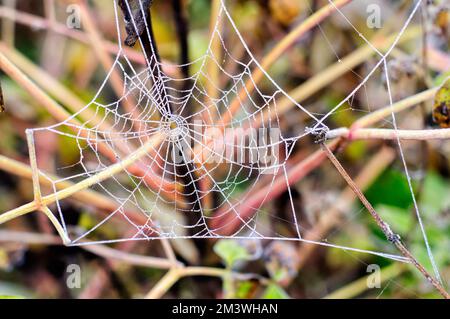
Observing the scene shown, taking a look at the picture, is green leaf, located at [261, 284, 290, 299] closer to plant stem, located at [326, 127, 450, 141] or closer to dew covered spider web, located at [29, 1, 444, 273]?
dew covered spider web, located at [29, 1, 444, 273]

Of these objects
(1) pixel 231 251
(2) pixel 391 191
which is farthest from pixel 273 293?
(2) pixel 391 191

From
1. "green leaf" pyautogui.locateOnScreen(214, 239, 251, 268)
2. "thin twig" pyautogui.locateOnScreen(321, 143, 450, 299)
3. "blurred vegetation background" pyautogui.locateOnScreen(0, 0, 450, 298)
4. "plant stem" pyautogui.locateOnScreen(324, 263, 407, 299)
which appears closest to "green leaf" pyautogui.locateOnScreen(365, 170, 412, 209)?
"blurred vegetation background" pyautogui.locateOnScreen(0, 0, 450, 298)

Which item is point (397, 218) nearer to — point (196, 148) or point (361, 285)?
point (361, 285)

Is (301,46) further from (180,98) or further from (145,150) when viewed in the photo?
(145,150)

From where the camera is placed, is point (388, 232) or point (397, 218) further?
point (397, 218)

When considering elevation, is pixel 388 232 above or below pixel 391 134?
below

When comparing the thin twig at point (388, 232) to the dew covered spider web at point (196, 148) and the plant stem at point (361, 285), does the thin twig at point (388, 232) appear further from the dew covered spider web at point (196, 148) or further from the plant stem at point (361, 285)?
the plant stem at point (361, 285)

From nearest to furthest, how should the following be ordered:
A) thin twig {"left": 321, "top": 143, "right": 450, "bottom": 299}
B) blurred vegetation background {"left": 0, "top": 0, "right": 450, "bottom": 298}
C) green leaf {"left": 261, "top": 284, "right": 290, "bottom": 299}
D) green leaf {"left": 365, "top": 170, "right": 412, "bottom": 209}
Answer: thin twig {"left": 321, "top": 143, "right": 450, "bottom": 299} < green leaf {"left": 261, "top": 284, "right": 290, "bottom": 299} < blurred vegetation background {"left": 0, "top": 0, "right": 450, "bottom": 298} < green leaf {"left": 365, "top": 170, "right": 412, "bottom": 209}
